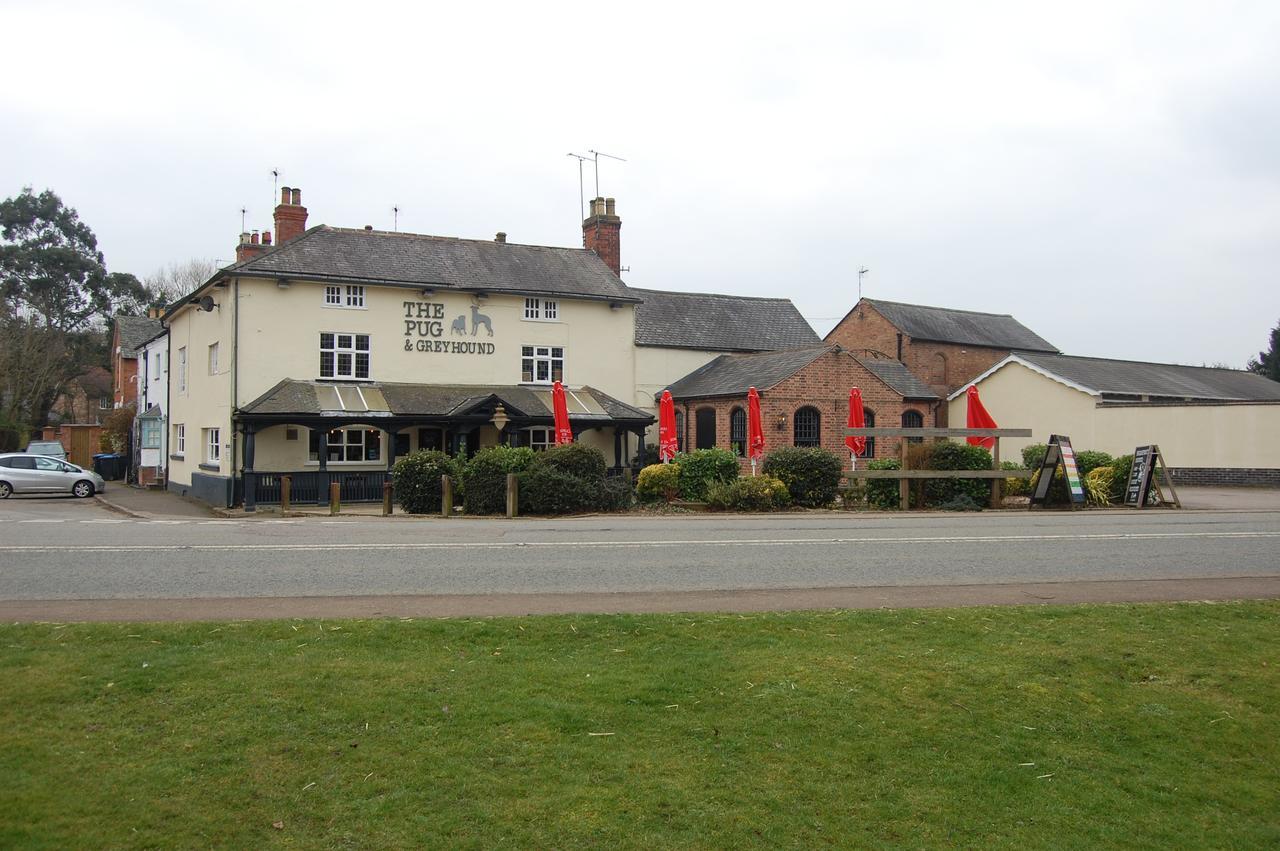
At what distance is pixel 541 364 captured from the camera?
3247 centimetres

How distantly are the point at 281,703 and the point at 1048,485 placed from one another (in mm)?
20168

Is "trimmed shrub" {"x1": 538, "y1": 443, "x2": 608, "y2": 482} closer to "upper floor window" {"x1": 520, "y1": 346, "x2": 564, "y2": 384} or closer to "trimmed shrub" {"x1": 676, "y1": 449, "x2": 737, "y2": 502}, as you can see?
"trimmed shrub" {"x1": 676, "y1": 449, "x2": 737, "y2": 502}

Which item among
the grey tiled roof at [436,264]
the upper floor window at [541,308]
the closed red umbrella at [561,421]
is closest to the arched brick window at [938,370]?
the grey tiled roof at [436,264]

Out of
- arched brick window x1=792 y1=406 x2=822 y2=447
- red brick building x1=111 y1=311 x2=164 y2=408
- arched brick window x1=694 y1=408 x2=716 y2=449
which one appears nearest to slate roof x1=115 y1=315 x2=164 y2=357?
red brick building x1=111 y1=311 x2=164 y2=408

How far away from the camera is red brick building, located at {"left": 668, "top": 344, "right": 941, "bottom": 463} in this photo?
30.9 metres

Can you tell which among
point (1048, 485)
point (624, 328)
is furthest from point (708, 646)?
point (624, 328)

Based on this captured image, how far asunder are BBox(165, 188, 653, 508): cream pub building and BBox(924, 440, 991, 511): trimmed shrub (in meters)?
10.6

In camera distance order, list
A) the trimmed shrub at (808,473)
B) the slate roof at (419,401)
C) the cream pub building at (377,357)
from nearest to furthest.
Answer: the trimmed shrub at (808,473)
the slate roof at (419,401)
the cream pub building at (377,357)

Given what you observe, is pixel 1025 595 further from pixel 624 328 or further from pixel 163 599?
pixel 624 328

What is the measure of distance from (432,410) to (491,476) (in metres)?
8.26

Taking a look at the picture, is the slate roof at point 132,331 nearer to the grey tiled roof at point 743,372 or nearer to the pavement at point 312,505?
the pavement at point 312,505

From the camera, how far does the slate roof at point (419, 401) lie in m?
27.4

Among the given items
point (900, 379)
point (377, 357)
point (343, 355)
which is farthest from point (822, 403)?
point (343, 355)

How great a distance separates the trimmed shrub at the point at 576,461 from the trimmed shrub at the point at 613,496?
0.87 ft
